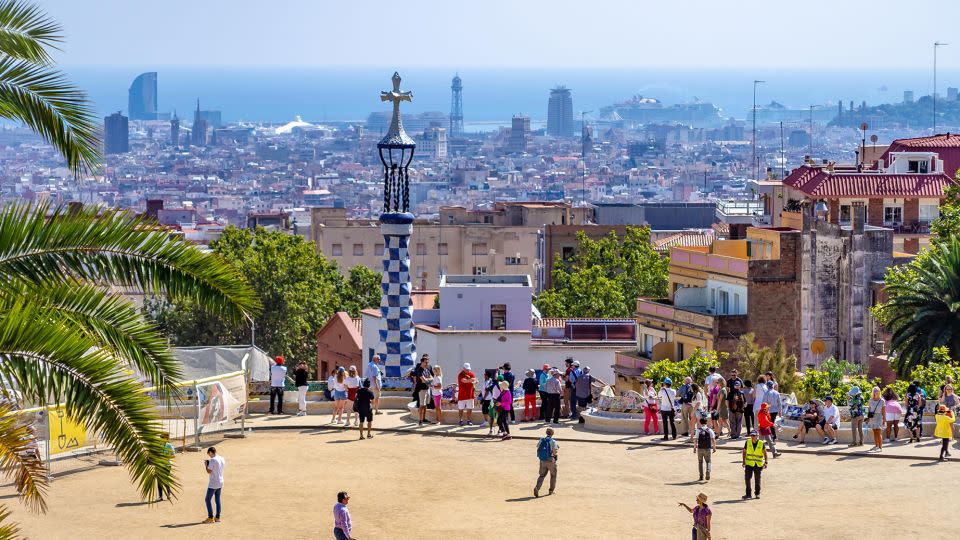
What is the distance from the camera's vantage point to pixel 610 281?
84.5 m

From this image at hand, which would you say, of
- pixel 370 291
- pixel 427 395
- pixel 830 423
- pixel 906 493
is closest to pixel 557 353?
pixel 427 395

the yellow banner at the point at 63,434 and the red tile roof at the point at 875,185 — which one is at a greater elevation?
the red tile roof at the point at 875,185

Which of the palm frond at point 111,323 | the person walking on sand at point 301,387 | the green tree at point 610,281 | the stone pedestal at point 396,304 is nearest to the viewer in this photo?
the palm frond at point 111,323

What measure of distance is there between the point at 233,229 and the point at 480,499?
6075 cm

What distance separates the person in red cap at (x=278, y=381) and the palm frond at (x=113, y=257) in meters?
18.1

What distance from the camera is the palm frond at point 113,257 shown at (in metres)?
18.6

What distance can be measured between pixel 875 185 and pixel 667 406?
5876 cm

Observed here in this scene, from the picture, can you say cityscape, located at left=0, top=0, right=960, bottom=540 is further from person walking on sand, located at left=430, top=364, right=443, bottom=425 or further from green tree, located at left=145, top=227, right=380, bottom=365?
green tree, located at left=145, top=227, right=380, bottom=365

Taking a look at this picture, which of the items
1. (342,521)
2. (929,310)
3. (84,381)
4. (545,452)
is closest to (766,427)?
(545,452)

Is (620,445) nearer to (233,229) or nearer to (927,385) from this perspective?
(927,385)

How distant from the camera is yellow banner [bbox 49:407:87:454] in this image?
32.7m

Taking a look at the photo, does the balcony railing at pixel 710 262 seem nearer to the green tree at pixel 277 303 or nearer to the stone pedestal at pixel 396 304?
the stone pedestal at pixel 396 304

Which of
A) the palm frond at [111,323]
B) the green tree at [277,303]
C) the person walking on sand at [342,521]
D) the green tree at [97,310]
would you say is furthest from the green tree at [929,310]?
the green tree at [277,303]

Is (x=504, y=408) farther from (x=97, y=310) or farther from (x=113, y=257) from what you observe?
(x=113, y=257)
